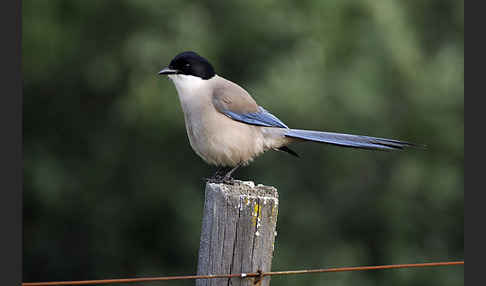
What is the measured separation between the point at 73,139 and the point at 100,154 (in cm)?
43

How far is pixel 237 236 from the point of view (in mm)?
3354

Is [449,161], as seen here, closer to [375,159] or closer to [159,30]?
[375,159]

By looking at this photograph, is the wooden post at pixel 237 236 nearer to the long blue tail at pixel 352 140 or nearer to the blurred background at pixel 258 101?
the long blue tail at pixel 352 140

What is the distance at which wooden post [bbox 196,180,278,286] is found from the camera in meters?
3.36

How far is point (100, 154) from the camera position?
7676mm

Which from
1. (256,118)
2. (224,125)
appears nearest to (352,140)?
(256,118)

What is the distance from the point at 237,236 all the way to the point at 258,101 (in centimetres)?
333

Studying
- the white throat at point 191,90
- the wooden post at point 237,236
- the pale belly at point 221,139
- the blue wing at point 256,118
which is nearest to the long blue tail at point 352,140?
the blue wing at point 256,118

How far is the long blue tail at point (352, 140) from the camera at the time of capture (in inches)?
164

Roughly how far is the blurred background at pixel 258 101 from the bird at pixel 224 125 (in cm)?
181

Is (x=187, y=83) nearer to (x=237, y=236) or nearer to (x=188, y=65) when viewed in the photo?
(x=188, y=65)

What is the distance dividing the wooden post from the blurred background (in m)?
3.15

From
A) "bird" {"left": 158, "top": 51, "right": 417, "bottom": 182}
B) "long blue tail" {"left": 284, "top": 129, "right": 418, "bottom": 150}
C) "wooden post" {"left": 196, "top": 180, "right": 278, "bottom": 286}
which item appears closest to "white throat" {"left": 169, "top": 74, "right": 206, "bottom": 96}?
"bird" {"left": 158, "top": 51, "right": 417, "bottom": 182}

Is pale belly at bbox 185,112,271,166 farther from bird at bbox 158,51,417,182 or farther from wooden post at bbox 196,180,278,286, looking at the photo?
wooden post at bbox 196,180,278,286
